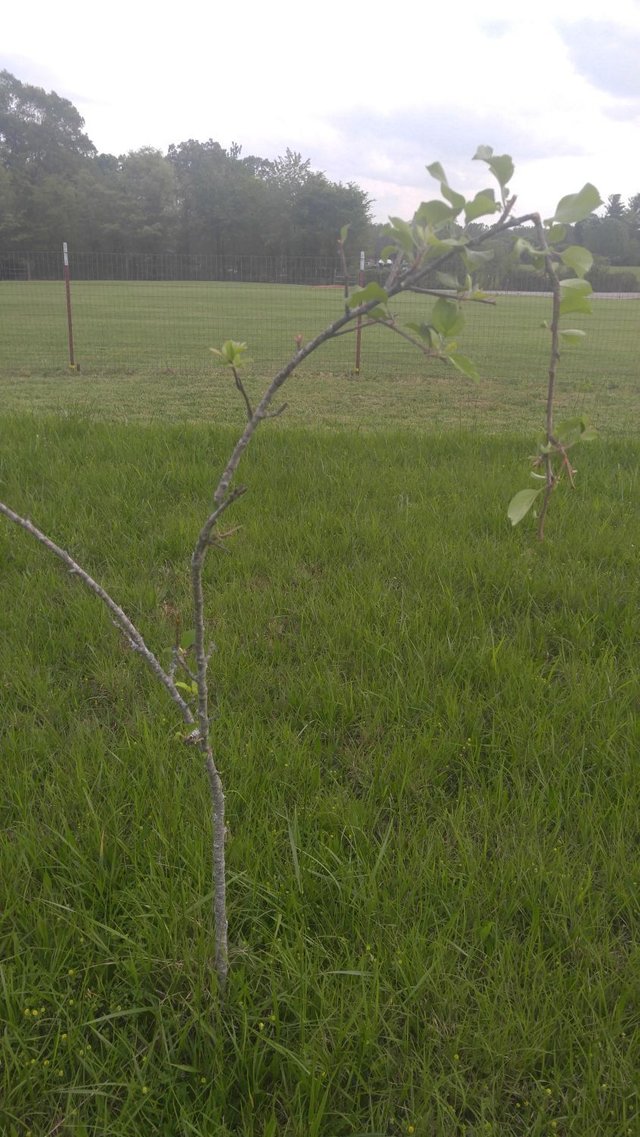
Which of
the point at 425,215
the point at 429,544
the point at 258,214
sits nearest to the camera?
the point at 425,215

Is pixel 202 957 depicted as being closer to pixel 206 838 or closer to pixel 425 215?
pixel 206 838

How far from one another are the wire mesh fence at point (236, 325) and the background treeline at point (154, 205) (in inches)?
310

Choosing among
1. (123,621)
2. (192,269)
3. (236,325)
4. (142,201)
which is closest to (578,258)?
(123,621)

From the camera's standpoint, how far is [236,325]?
70.4ft

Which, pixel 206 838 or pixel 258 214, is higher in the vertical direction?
pixel 258 214

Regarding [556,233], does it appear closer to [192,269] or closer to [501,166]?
[501,166]

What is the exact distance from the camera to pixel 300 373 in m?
12.7

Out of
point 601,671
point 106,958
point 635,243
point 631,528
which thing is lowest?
point 106,958

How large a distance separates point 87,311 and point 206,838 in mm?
27653

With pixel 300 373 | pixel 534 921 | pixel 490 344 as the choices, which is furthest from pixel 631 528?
pixel 490 344

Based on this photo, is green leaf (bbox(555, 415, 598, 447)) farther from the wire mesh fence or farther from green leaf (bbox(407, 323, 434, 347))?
the wire mesh fence

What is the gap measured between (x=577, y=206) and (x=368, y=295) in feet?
1.01

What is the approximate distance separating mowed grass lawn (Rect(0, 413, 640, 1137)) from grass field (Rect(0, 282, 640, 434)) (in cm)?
250

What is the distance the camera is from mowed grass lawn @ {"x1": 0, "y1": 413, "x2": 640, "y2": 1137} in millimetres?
1339
